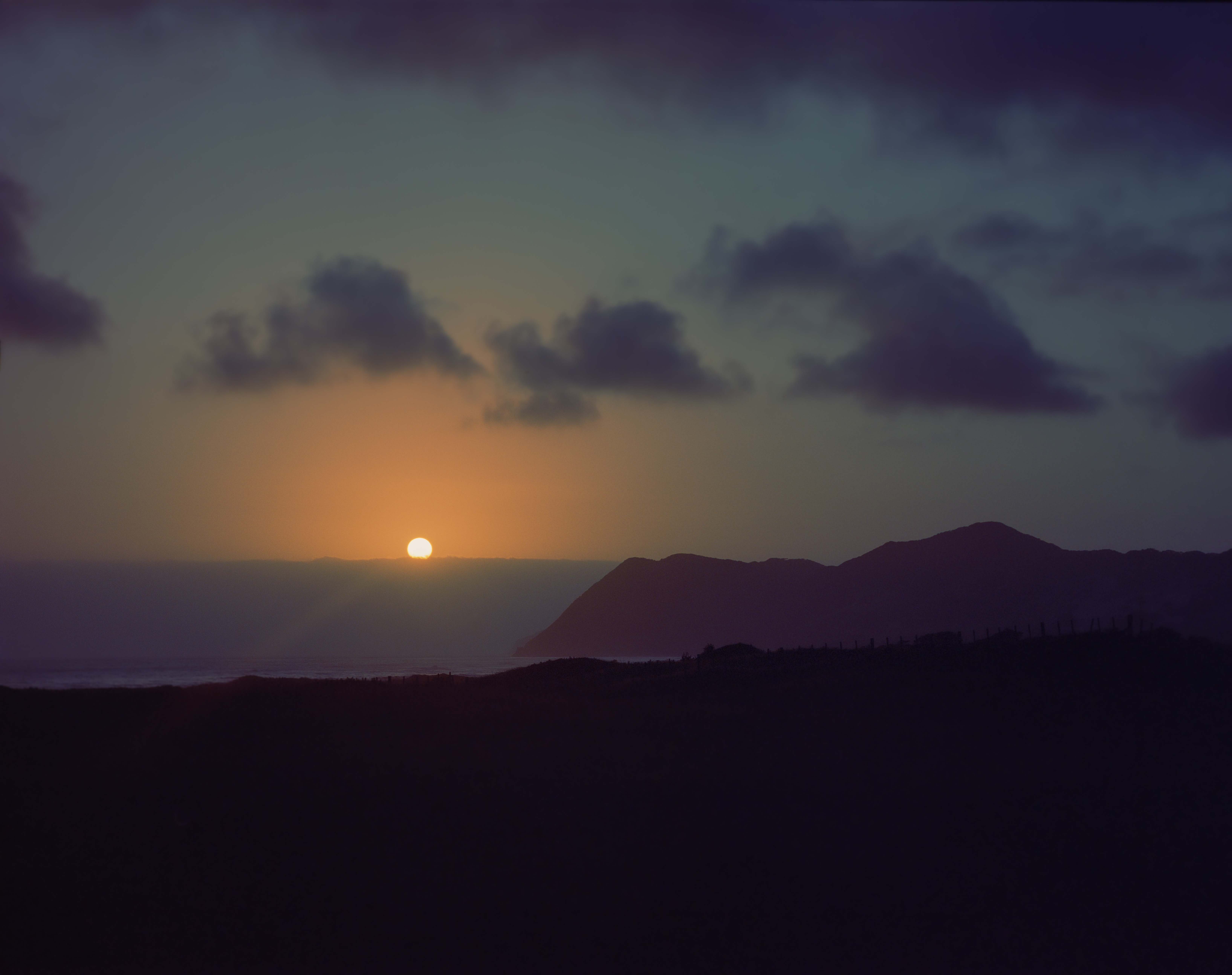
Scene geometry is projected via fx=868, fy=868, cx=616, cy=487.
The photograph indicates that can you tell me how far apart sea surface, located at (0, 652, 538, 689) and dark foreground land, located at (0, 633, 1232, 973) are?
12.6 metres

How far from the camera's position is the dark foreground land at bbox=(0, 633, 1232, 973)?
1873cm

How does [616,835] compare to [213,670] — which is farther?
[213,670]

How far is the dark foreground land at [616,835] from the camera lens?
61.5ft

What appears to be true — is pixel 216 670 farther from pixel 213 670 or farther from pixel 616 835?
pixel 616 835

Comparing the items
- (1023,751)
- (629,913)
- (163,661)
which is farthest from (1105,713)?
(163,661)

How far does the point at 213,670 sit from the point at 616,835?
9035cm

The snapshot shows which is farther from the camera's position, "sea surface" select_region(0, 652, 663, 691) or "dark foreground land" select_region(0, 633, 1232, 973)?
"sea surface" select_region(0, 652, 663, 691)

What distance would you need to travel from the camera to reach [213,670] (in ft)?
325

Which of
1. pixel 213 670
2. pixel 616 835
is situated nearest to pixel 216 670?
pixel 213 670

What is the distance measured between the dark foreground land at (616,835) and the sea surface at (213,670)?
12.6m

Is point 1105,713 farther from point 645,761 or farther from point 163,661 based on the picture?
point 163,661

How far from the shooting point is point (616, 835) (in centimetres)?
2236

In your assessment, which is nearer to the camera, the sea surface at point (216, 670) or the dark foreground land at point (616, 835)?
the dark foreground land at point (616, 835)

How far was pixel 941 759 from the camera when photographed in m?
27.0
